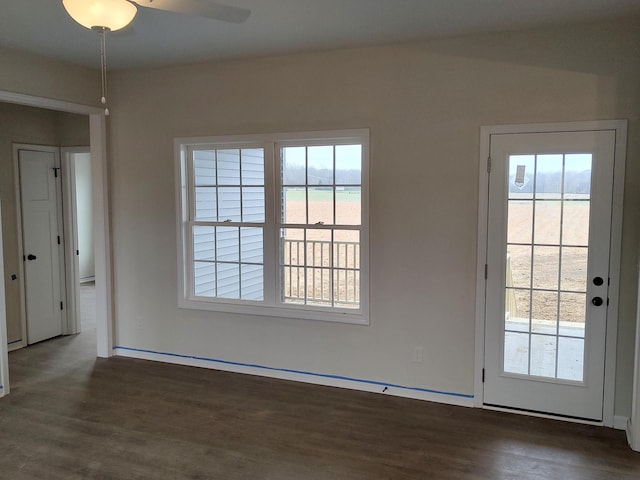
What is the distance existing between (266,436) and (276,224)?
175 centimetres

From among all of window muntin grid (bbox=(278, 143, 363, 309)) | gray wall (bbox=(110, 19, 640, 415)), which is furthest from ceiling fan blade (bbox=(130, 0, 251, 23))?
window muntin grid (bbox=(278, 143, 363, 309))

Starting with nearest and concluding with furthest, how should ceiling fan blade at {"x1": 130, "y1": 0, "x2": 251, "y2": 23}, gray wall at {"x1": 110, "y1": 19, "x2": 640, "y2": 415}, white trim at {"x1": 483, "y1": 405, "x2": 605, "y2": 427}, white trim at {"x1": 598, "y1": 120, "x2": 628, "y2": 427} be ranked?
ceiling fan blade at {"x1": 130, "y1": 0, "x2": 251, "y2": 23}
white trim at {"x1": 598, "y1": 120, "x2": 628, "y2": 427}
gray wall at {"x1": 110, "y1": 19, "x2": 640, "y2": 415}
white trim at {"x1": 483, "y1": 405, "x2": 605, "y2": 427}

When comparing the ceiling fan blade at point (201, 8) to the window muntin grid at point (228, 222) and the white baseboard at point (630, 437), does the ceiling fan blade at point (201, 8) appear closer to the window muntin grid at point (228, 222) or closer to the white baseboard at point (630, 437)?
the window muntin grid at point (228, 222)

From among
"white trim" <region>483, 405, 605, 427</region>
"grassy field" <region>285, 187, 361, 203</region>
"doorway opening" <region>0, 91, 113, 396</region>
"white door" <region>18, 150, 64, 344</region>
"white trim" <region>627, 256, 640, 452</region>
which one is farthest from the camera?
"white door" <region>18, 150, 64, 344</region>

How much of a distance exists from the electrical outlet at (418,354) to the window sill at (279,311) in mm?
434

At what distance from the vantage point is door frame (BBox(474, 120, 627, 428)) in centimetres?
334

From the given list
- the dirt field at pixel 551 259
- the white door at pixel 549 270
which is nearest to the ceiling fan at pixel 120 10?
the white door at pixel 549 270

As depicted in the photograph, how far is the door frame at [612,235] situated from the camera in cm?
334

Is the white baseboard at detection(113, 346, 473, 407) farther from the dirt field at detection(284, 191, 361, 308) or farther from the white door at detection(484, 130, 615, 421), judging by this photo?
the dirt field at detection(284, 191, 361, 308)

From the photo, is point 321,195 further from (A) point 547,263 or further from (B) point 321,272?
(A) point 547,263

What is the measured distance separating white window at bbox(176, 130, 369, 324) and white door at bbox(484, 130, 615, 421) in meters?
1.01

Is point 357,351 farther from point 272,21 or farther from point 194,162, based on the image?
point 272,21

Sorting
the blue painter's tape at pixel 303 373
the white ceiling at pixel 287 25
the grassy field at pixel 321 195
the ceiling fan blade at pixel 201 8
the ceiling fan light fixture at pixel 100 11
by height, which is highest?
the white ceiling at pixel 287 25

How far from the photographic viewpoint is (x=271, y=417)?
366cm
